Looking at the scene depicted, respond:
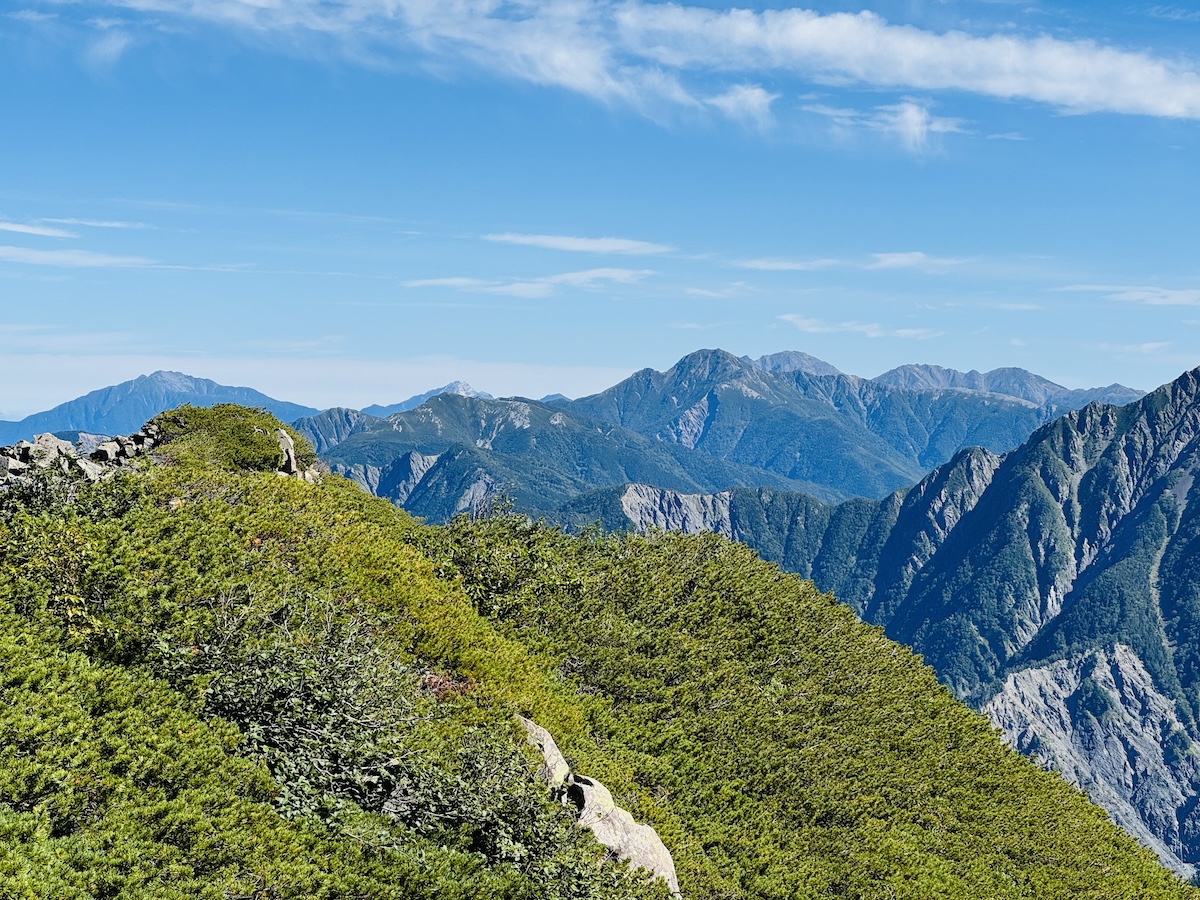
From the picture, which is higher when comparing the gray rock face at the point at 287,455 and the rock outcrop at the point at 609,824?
the gray rock face at the point at 287,455

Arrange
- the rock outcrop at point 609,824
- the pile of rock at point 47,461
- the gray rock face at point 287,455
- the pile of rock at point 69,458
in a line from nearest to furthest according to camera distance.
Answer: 1. the rock outcrop at point 609,824
2. the pile of rock at point 47,461
3. the pile of rock at point 69,458
4. the gray rock face at point 287,455

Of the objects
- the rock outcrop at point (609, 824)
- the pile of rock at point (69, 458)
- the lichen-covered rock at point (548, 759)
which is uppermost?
the pile of rock at point (69, 458)

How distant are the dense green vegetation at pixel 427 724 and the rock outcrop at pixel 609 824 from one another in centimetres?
149

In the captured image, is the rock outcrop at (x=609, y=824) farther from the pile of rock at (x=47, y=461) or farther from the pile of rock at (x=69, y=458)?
the pile of rock at (x=69, y=458)

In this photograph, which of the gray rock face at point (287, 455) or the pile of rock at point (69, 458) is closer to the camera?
the pile of rock at point (69, 458)

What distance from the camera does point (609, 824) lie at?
34188 mm

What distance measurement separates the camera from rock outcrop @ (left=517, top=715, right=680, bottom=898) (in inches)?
1330

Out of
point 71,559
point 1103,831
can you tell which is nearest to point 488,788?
point 71,559

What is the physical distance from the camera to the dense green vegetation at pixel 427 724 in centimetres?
2389

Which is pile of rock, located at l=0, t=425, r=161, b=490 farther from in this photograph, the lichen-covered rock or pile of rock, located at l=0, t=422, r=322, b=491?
the lichen-covered rock

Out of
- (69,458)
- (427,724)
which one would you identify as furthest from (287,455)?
(427,724)

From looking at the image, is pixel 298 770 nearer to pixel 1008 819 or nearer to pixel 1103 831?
pixel 1008 819

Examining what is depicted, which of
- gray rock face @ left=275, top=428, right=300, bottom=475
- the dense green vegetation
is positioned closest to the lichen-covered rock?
the dense green vegetation

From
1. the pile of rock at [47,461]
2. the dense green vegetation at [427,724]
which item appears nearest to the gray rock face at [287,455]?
the dense green vegetation at [427,724]
